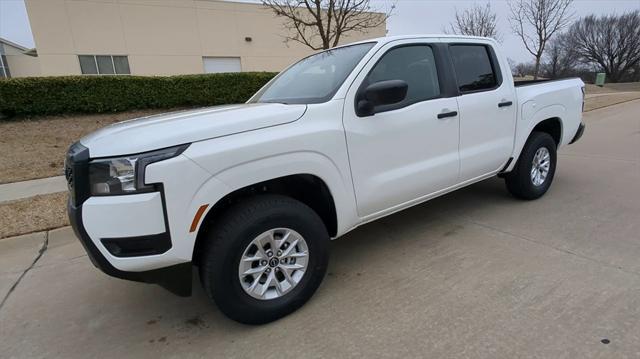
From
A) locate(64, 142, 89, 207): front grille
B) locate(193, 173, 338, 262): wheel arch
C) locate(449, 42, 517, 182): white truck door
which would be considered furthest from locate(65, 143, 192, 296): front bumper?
locate(449, 42, 517, 182): white truck door

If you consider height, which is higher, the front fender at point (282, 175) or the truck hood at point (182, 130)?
the truck hood at point (182, 130)

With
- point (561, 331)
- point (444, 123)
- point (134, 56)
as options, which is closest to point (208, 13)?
point (134, 56)

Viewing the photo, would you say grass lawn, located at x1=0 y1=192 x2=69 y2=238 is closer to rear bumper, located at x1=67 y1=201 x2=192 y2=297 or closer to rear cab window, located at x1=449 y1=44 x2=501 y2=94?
rear bumper, located at x1=67 y1=201 x2=192 y2=297

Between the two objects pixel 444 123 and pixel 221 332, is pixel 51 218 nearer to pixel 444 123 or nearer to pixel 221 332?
pixel 221 332

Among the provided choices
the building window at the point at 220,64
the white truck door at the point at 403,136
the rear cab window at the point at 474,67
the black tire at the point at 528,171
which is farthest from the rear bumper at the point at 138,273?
the building window at the point at 220,64

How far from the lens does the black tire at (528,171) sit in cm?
435

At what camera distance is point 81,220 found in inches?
84.9

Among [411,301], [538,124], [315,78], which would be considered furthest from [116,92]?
[411,301]

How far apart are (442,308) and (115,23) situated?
20302mm

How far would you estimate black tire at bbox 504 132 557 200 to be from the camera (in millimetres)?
4352

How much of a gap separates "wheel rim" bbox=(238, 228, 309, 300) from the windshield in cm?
103

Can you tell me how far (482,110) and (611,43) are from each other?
213 ft

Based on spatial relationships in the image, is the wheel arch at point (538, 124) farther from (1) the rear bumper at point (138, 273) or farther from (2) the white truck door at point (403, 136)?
(1) the rear bumper at point (138, 273)

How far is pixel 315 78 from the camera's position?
10.8ft
